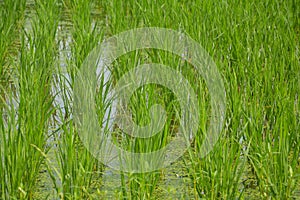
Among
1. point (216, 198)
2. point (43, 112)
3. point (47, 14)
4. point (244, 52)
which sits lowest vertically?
point (216, 198)

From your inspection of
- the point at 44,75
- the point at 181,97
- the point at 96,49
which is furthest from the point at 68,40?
the point at 181,97

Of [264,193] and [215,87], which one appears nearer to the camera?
[264,193]

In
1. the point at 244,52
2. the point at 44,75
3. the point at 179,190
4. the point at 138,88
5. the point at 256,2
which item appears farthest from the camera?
the point at 256,2

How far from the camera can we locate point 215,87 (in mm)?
2650

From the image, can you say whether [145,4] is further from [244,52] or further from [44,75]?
[44,75]

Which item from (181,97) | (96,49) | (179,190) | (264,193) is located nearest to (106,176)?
(179,190)

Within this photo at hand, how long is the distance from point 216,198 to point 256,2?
7.53 ft

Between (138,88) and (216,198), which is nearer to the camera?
(216,198)

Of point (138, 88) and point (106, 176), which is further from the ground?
point (138, 88)

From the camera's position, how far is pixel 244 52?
10.1 feet

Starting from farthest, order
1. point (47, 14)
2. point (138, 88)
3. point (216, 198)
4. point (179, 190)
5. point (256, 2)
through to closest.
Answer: point (256, 2) < point (47, 14) < point (138, 88) < point (179, 190) < point (216, 198)

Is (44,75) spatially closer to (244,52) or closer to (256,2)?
(244,52)

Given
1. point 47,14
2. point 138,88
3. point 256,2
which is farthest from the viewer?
point 256,2

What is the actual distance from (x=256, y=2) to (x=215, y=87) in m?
1.64
